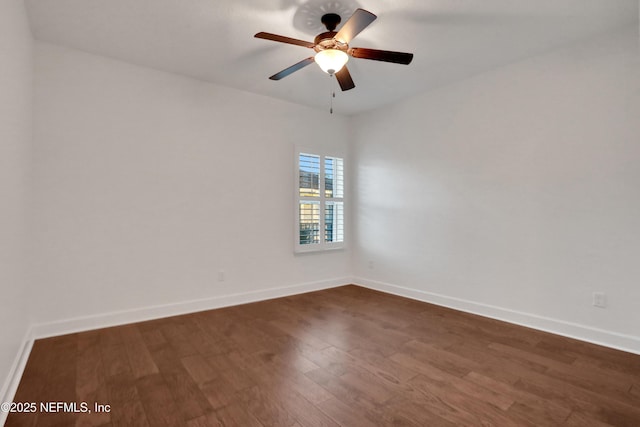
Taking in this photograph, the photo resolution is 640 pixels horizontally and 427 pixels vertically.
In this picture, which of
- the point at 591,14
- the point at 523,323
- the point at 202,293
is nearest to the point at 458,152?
the point at 591,14

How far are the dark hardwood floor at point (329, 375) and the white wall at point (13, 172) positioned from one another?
1.26ft

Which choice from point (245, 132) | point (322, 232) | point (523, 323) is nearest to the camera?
point (523, 323)

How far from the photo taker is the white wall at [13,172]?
1.75 metres

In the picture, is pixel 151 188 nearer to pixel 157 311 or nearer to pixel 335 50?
pixel 157 311

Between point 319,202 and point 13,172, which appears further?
point 319,202

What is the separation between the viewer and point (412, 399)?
186 centimetres

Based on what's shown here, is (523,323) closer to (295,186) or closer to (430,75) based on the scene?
(430,75)

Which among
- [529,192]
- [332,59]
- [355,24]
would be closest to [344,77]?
[332,59]

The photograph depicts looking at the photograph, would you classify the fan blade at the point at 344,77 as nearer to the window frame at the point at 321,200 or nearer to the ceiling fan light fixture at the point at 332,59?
the ceiling fan light fixture at the point at 332,59

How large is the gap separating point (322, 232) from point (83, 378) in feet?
10.3

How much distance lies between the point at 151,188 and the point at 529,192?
386 centimetres

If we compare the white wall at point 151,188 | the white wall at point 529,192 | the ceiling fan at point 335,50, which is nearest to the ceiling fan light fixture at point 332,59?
the ceiling fan at point 335,50

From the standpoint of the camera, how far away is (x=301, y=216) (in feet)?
14.5

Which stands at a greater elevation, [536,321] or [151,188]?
[151,188]
